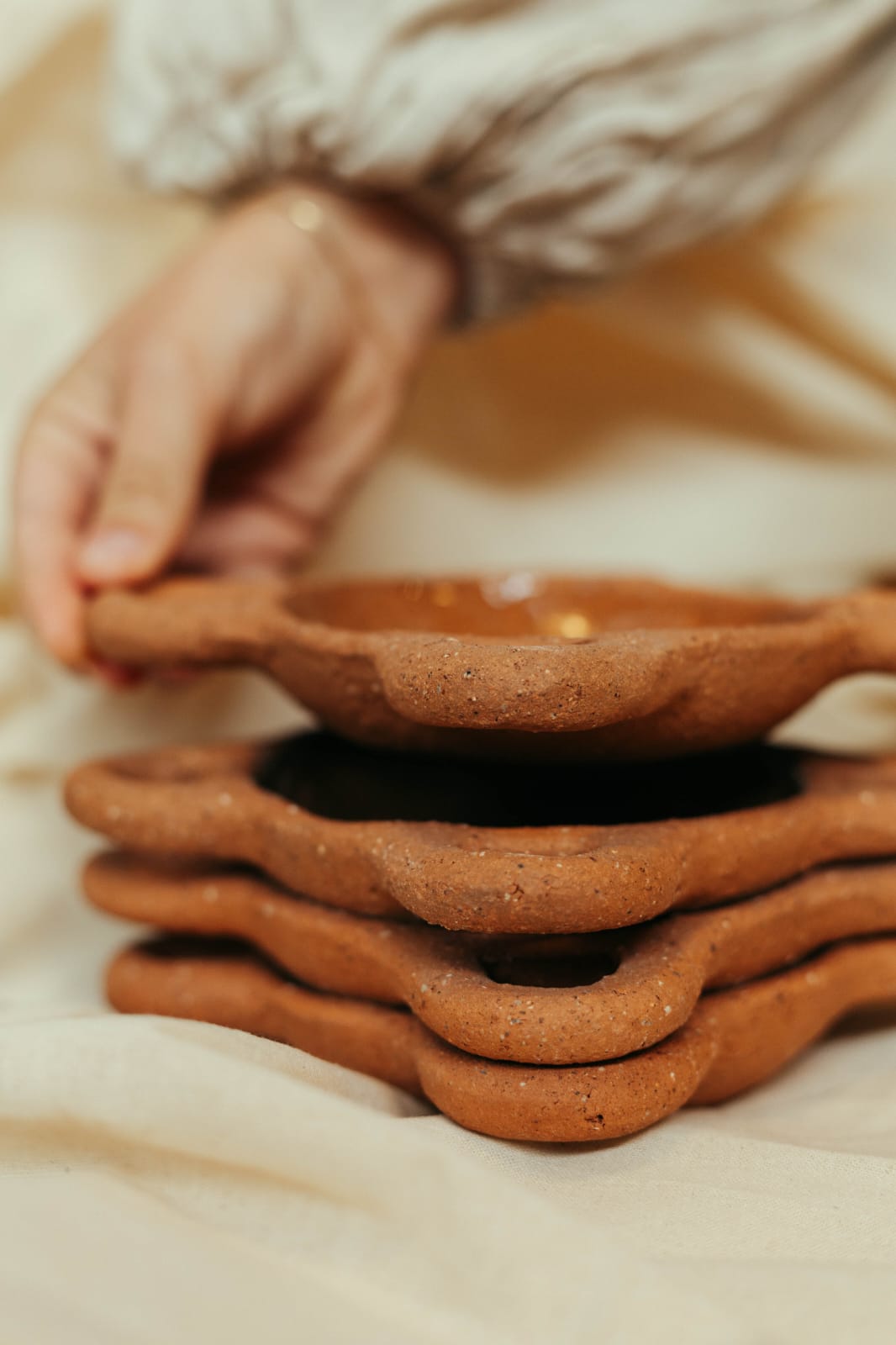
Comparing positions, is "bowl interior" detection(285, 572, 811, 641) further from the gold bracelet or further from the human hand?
the gold bracelet

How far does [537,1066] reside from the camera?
1.22 ft

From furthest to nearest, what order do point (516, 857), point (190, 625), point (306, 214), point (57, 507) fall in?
point (306, 214) < point (57, 507) < point (190, 625) < point (516, 857)

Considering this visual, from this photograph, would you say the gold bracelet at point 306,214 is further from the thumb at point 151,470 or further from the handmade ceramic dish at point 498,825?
the handmade ceramic dish at point 498,825

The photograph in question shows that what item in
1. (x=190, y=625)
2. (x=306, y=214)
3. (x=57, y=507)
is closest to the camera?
(x=190, y=625)

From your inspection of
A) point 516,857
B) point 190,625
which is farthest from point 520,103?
point 516,857

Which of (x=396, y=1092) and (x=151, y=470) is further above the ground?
(x=151, y=470)

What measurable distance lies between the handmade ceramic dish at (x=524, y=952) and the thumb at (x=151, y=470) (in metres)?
0.14

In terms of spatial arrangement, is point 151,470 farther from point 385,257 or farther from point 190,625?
point 385,257

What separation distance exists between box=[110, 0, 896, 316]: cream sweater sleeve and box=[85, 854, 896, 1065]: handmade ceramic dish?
1.39 ft

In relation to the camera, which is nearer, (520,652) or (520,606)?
(520,652)

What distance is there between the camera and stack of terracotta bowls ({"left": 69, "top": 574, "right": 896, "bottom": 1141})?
0.37 meters

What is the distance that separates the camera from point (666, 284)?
852 mm

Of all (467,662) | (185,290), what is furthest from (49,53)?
(467,662)

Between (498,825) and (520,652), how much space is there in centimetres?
8
